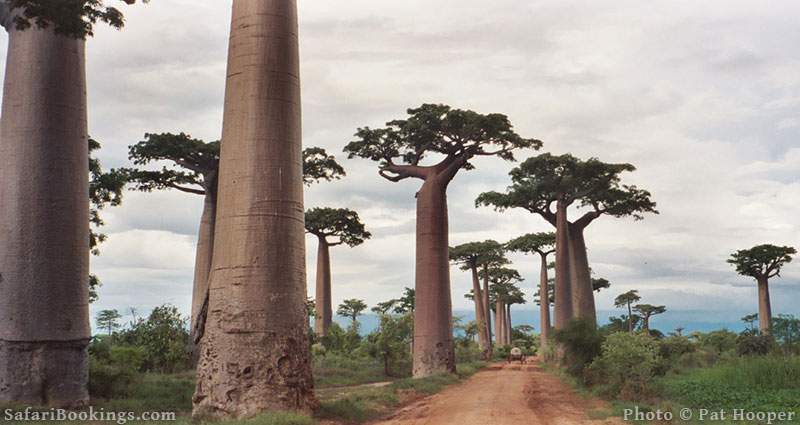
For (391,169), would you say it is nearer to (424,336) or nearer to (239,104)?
Answer: (424,336)

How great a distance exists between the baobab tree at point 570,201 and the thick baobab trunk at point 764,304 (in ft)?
36.2

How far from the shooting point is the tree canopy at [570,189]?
86.6 ft

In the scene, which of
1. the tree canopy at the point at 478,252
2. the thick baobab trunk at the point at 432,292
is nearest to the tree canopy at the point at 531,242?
the tree canopy at the point at 478,252

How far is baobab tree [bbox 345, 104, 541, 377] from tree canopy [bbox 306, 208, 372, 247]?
32.6 feet

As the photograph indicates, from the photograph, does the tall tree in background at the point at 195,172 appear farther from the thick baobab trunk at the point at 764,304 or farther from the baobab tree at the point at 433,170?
the thick baobab trunk at the point at 764,304

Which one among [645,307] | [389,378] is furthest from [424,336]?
[645,307]

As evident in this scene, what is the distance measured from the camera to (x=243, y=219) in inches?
392

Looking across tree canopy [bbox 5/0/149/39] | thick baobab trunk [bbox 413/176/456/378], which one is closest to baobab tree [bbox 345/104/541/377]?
thick baobab trunk [bbox 413/176/456/378]

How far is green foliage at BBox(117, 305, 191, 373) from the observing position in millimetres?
21062

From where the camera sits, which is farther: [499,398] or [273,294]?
[499,398]

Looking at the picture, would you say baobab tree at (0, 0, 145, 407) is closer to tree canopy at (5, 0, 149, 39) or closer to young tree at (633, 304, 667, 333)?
tree canopy at (5, 0, 149, 39)

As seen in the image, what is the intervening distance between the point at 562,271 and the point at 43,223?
20149mm

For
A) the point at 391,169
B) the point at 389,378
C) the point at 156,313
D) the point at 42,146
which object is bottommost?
the point at 389,378

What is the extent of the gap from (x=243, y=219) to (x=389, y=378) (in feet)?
44.2
